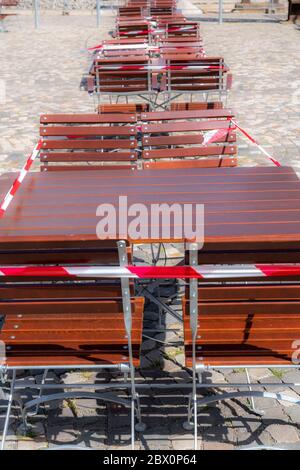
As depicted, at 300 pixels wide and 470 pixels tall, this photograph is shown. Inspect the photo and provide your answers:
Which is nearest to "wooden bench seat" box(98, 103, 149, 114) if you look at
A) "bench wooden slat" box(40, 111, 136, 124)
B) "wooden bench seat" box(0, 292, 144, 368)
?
"bench wooden slat" box(40, 111, 136, 124)

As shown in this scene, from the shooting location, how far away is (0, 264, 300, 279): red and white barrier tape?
113 inches

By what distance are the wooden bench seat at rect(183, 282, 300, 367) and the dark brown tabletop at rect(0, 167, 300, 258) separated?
0.30 meters

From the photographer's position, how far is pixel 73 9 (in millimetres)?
28422

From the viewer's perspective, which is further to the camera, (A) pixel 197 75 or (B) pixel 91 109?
→ (B) pixel 91 109

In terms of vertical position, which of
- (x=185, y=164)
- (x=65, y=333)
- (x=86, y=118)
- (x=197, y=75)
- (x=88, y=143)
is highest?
(x=197, y=75)

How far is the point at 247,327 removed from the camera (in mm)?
3326

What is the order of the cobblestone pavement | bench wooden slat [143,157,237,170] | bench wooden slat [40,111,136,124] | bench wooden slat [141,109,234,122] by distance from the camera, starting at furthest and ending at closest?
1. bench wooden slat [141,109,234,122]
2. bench wooden slat [40,111,136,124]
3. bench wooden slat [143,157,237,170]
4. the cobblestone pavement

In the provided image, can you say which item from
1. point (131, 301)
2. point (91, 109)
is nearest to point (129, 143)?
point (131, 301)

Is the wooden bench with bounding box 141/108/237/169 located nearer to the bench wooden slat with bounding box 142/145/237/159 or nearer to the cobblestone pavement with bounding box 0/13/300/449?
the bench wooden slat with bounding box 142/145/237/159

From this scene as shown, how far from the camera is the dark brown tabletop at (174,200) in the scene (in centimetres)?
329

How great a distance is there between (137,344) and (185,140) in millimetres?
2867

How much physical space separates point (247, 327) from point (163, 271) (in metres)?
0.66

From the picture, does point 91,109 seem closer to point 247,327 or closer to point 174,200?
point 174,200

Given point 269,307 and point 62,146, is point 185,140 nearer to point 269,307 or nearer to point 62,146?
point 62,146
